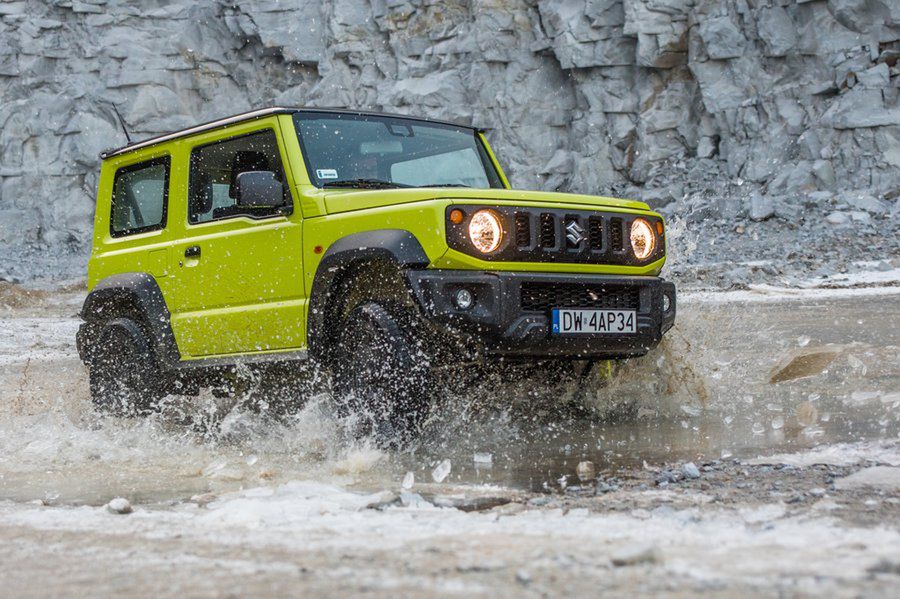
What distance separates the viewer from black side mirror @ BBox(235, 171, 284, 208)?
5398 mm

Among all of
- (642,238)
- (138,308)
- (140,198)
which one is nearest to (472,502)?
(642,238)

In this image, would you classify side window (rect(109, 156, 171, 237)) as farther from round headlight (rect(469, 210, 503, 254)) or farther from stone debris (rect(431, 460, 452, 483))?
stone debris (rect(431, 460, 452, 483))

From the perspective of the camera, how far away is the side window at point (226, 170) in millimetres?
5723

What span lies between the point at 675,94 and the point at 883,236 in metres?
8.59

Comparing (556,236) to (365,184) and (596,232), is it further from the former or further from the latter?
(365,184)

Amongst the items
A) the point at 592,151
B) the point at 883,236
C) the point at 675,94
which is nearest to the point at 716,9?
the point at 675,94

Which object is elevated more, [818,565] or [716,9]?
[716,9]

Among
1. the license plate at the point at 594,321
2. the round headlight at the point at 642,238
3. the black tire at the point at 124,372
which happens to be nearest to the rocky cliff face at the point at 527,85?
the round headlight at the point at 642,238

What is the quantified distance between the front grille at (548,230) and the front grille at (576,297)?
0.65 ft

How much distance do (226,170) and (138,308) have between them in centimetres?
105

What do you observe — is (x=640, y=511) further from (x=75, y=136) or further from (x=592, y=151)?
(x=75, y=136)

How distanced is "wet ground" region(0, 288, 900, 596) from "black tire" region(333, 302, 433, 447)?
0.15m

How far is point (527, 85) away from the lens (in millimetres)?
34062

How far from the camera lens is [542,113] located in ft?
112
